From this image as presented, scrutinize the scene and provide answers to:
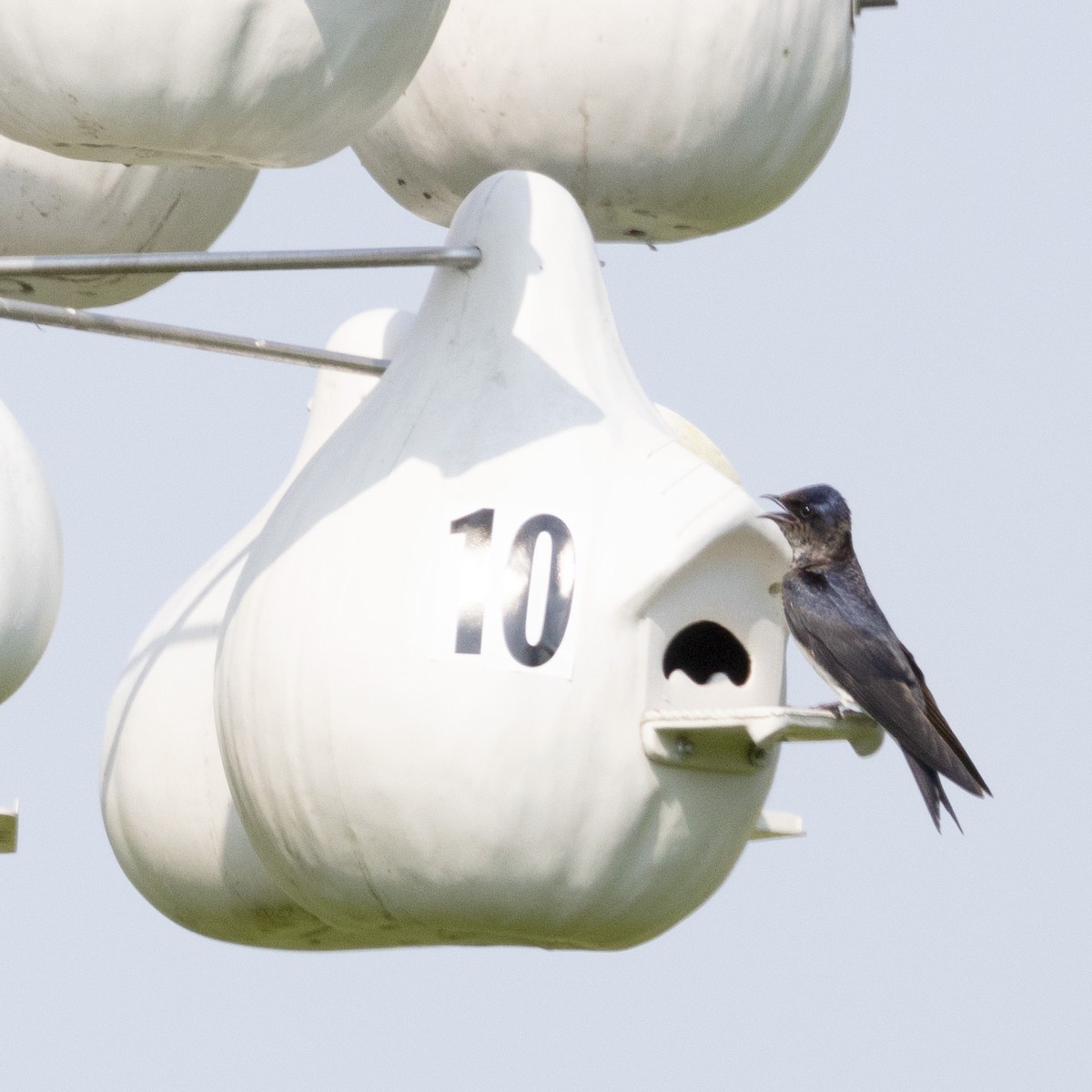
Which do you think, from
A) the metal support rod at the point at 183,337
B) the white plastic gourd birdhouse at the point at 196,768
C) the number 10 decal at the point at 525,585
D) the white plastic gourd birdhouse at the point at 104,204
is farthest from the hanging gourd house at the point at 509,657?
the white plastic gourd birdhouse at the point at 104,204

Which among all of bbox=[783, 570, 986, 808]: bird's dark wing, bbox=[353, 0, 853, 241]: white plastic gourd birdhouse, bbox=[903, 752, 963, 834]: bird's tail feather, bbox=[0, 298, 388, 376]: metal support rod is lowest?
bbox=[903, 752, 963, 834]: bird's tail feather

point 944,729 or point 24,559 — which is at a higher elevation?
point 24,559

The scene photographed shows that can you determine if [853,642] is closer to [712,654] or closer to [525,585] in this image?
[712,654]

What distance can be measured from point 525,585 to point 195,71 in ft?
4.69

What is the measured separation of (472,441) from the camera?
937 centimetres

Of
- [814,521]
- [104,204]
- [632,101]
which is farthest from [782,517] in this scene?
[104,204]

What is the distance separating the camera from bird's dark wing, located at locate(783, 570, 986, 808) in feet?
30.2

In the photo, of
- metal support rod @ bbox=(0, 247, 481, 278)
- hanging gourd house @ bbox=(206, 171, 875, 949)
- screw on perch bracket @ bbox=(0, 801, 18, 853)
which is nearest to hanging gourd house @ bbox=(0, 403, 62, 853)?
screw on perch bracket @ bbox=(0, 801, 18, 853)

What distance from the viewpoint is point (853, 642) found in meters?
9.40

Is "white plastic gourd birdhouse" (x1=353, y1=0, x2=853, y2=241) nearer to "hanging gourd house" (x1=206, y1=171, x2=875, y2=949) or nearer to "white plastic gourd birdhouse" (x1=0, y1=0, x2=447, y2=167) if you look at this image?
"hanging gourd house" (x1=206, y1=171, x2=875, y2=949)

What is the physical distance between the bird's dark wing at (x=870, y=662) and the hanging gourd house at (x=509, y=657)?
12 centimetres

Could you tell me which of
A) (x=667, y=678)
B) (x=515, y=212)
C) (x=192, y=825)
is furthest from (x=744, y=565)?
(x=192, y=825)

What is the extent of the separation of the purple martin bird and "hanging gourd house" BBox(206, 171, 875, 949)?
10 cm

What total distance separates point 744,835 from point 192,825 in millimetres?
1646
